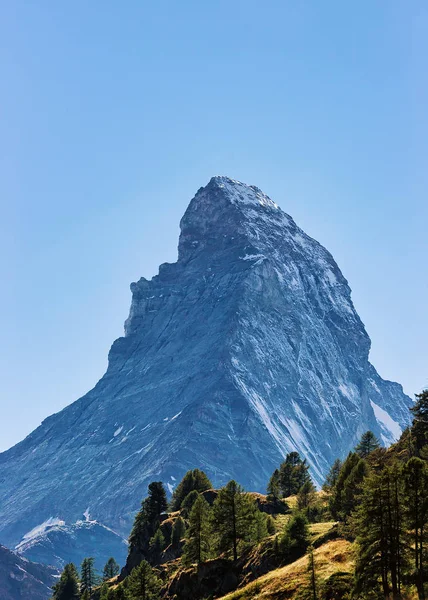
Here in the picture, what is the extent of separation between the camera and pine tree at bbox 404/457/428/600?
5716 centimetres

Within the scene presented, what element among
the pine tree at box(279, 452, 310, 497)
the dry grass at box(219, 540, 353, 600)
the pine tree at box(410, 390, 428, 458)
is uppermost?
the pine tree at box(410, 390, 428, 458)

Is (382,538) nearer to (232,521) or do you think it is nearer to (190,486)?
(232,521)

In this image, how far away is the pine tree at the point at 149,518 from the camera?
422 ft

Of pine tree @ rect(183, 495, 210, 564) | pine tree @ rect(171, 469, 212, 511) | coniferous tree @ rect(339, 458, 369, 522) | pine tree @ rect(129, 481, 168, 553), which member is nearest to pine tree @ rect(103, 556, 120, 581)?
pine tree @ rect(171, 469, 212, 511)

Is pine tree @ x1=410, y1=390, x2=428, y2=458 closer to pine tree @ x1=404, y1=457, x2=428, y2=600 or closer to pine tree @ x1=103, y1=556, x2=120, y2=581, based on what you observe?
pine tree @ x1=404, y1=457, x2=428, y2=600

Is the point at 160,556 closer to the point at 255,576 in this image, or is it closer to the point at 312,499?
the point at 312,499

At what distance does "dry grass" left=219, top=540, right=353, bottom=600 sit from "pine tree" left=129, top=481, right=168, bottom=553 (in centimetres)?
5638

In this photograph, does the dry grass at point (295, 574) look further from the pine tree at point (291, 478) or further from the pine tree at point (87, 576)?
the pine tree at point (291, 478)

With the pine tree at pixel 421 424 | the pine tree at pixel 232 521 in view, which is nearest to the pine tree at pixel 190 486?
the pine tree at pixel 421 424

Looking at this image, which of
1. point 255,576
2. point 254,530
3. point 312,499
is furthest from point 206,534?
point 312,499

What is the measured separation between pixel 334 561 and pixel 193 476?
80081mm

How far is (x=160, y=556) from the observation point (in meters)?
119

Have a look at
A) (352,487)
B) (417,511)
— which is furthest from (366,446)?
(417,511)

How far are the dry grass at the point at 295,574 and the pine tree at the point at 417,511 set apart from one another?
8304mm
